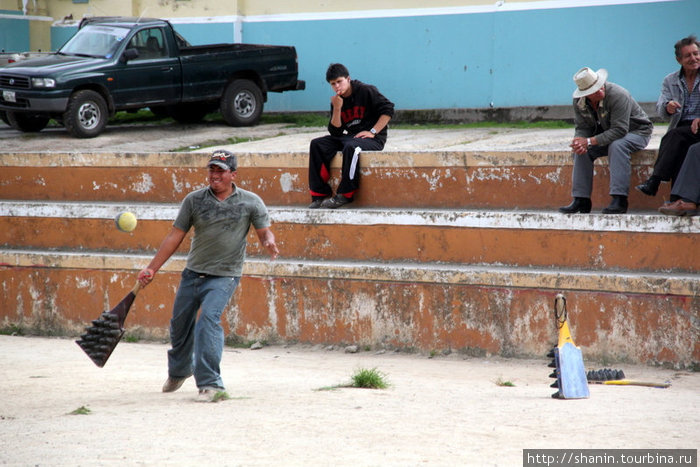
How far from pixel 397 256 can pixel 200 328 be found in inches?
125

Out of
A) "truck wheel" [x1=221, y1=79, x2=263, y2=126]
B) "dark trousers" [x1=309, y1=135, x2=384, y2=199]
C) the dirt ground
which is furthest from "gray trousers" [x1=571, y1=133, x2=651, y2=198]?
"truck wheel" [x1=221, y1=79, x2=263, y2=126]

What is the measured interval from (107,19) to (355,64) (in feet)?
13.4

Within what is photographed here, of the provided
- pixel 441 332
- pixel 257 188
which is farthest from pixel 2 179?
pixel 441 332

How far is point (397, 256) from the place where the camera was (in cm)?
925

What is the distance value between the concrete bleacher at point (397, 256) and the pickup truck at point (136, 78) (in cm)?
187

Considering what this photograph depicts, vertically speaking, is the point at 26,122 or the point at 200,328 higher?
the point at 26,122

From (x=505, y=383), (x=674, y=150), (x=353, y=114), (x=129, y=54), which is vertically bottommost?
(x=505, y=383)

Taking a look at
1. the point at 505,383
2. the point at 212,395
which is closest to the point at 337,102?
the point at 505,383

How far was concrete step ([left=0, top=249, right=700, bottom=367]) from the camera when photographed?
8102mm

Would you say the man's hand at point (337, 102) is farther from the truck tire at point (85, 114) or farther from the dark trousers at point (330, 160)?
the truck tire at point (85, 114)

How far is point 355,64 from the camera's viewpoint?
15.3 metres

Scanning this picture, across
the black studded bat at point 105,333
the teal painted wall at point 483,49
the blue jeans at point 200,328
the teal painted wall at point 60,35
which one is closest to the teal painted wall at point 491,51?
the teal painted wall at point 483,49

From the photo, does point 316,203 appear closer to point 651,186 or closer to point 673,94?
point 651,186

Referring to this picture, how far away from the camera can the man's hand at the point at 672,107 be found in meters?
8.40
